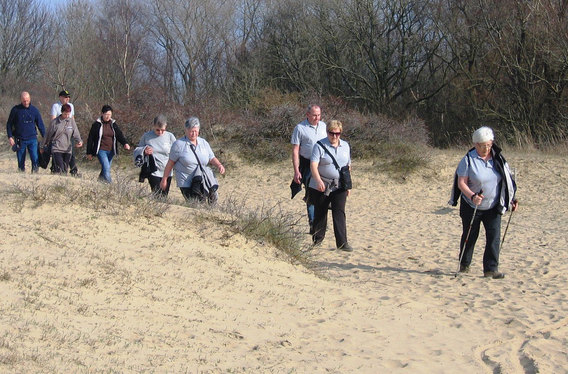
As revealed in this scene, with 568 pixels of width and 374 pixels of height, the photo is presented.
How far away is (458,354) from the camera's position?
506 centimetres

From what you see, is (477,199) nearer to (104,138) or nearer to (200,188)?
(200,188)

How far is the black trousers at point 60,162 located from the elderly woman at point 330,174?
438 centimetres

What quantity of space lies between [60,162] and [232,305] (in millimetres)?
6264

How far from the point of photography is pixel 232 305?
5508 millimetres

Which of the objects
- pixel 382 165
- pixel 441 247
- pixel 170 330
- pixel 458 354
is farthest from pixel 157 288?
pixel 382 165

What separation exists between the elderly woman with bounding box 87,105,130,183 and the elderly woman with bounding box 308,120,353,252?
151 inches

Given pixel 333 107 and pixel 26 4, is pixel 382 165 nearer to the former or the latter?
pixel 333 107

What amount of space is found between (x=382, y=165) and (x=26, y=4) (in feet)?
106

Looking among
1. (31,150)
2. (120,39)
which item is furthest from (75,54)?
(31,150)

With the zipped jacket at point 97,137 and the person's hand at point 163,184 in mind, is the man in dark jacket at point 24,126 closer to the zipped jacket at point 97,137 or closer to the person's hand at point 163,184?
the zipped jacket at point 97,137

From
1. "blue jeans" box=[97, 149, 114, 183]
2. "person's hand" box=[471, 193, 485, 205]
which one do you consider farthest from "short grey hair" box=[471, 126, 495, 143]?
"blue jeans" box=[97, 149, 114, 183]

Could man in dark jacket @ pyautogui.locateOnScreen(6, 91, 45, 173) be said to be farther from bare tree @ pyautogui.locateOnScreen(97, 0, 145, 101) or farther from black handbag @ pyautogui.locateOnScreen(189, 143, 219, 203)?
bare tree @ pyautogui.locateOnScreen(97, 0, 145, 101)

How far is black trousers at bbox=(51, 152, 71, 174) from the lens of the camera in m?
10.8

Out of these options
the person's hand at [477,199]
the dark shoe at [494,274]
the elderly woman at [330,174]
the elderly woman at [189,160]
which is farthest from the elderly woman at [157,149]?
the dark shoe at [494,274]
